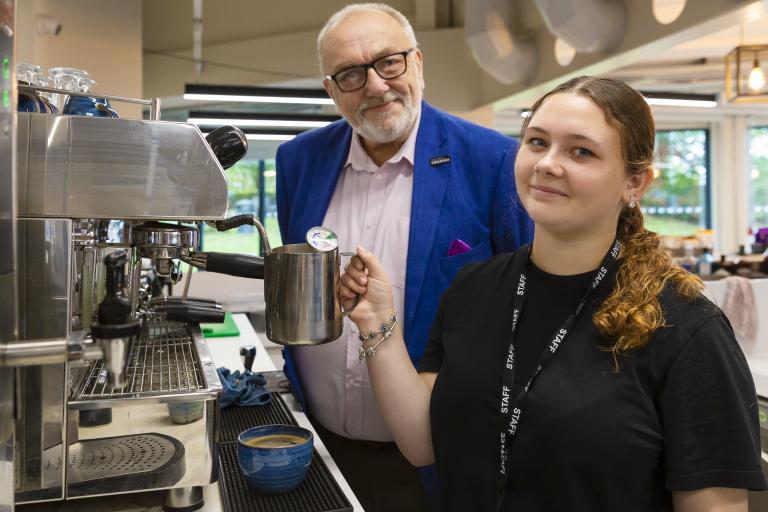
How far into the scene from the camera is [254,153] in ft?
32.8

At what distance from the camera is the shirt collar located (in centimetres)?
176

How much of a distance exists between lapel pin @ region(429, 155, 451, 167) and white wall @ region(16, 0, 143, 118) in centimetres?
398

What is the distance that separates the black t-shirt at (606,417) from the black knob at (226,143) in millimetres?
584

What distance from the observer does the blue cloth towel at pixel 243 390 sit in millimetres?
1650

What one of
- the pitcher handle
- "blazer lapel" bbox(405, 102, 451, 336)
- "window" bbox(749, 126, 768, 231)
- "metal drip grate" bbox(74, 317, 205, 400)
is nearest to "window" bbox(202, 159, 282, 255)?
"window" bbox(749, 126, 768, 231)

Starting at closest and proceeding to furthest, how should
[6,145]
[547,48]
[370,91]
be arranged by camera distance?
[6,145]
[370,91]
[547,48]

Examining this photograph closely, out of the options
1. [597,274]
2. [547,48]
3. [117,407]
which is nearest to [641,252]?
[597,274]

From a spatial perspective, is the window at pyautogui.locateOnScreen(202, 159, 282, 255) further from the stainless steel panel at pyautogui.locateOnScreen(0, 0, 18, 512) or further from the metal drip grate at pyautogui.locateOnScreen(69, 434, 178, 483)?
the stainless steel panel at pyautogui.locateOnScreen(0, 0, 18, 512)

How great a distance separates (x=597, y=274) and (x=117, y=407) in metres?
0.85

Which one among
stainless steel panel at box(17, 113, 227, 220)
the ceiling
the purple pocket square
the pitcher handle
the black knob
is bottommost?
the pitcher handle

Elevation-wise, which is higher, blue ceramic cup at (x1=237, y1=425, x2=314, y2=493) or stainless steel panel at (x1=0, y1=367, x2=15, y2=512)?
stainless steel panel at (x1=0, y1=367, x2=15, y2=512)

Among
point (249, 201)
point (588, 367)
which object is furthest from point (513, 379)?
point (249, 201)

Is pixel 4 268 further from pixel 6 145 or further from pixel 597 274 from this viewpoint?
pixel 597 274

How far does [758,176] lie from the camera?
9805mm
